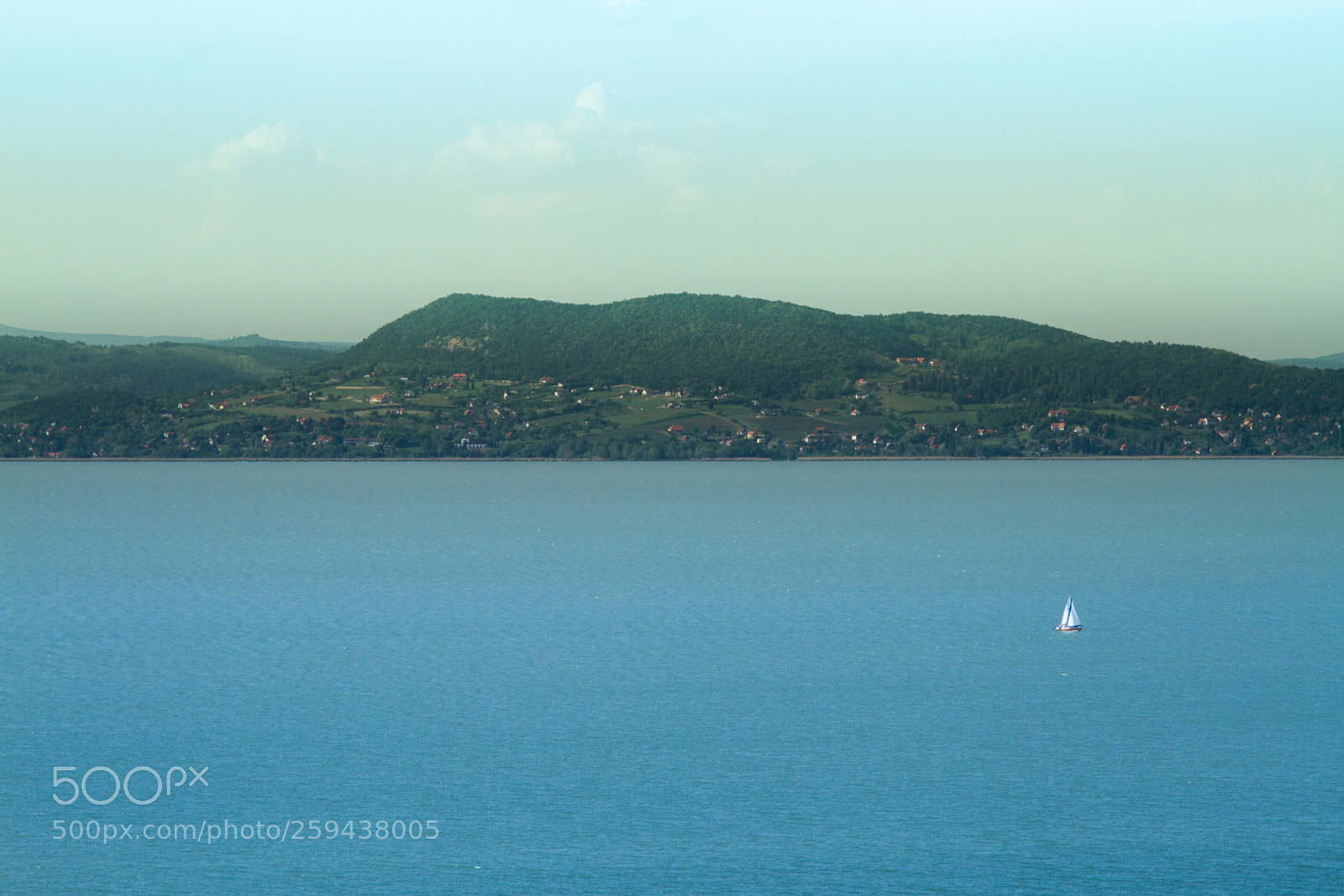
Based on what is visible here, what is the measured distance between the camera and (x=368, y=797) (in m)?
23.2

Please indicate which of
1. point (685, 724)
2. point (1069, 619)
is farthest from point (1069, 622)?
point (685, 724)

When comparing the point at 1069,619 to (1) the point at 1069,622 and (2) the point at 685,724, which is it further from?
(2) the point at 685,724

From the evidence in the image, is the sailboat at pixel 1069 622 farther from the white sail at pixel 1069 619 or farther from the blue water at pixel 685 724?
the blue water at pixel 685 724

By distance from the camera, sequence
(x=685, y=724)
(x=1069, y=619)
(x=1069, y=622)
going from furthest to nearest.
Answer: (x=1069, y=619), (x=1069, y=622), (x=685, y=724)

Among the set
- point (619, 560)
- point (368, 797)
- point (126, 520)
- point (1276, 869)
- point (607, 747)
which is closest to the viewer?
point (1276, 869)

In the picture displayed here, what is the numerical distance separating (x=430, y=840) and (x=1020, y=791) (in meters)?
10.8

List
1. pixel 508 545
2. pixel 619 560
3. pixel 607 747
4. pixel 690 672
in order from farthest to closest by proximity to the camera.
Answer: pixel 508 545 < pixel 619 560 < pixel 690 672 < pixel 607 747

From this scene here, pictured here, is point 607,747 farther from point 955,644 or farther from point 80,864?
point 955,644

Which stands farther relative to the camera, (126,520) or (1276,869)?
(126,520)

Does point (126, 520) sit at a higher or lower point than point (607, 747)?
lower

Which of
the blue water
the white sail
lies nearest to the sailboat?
the white sail

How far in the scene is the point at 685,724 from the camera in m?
29.2

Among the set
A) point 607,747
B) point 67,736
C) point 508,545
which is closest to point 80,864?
point 67,736

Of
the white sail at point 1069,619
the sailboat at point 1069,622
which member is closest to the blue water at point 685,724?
the sailboat at point 1069,622
